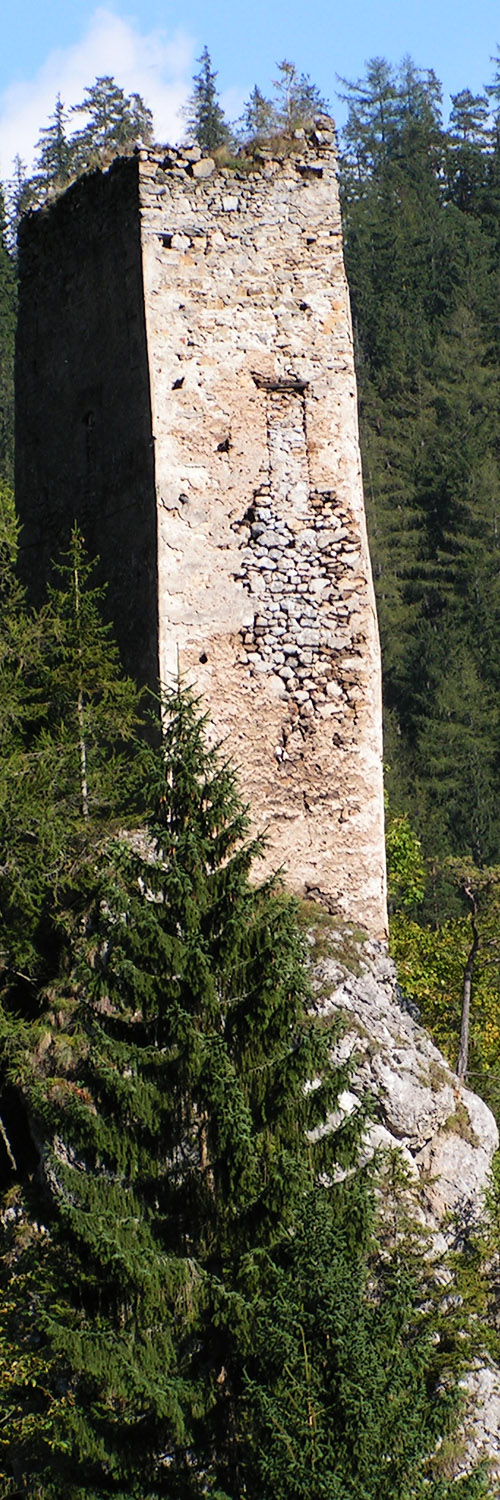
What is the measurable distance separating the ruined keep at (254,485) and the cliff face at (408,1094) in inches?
21.3

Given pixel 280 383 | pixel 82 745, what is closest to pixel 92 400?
pixel 280 383

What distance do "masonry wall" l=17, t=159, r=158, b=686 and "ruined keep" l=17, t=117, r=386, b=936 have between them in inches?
1.1

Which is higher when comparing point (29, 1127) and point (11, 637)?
point (11, 637)

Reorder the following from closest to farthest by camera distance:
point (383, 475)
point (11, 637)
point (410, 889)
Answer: point (11, 637)
point (410, 889)
point (383, 475)

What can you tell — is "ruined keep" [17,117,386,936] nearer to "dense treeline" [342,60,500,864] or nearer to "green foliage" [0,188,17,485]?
"dense treeline" [342,60,500,864]

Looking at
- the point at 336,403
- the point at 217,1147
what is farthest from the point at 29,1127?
the point at 336,403

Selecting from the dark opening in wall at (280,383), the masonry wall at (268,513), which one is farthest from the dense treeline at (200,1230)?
the dark opening in wall at (280,383)

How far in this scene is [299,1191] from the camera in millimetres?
9680

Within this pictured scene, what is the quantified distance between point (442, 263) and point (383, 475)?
403 inches

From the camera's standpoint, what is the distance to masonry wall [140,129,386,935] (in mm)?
12195

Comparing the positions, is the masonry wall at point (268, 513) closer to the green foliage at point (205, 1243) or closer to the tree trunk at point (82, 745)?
the tree trunk at point (82, 745)

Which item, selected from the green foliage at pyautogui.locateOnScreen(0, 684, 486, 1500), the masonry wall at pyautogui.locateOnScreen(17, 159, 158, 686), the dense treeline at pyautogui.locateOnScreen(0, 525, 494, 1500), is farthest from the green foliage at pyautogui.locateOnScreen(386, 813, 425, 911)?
the green foliage at pyautogui.locateOnScreen(0, 684, 486, 1500)

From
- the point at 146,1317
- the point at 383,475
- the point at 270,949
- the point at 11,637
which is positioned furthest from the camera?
the point at 383,475

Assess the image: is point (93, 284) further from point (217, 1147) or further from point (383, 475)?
point (383, 475)
